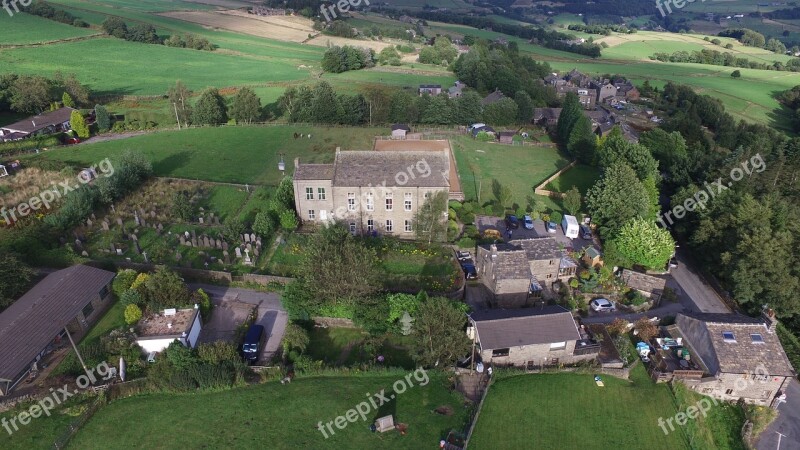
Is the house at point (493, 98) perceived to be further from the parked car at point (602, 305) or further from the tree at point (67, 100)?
the tree at point (67, 100)

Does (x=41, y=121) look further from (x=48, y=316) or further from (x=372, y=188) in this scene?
(x=372, y=188)

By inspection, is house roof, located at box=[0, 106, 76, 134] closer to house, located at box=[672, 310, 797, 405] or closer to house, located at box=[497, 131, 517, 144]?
house, located at box=[497, 131, 517, 144]

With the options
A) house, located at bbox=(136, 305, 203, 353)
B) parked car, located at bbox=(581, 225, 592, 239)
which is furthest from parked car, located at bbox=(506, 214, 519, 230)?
house, located at bbox=(136, 305, 203, 353)

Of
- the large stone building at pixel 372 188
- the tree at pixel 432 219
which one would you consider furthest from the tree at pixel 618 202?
the large stone building at pixel 372 188

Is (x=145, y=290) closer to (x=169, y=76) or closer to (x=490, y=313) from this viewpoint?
(x=490, y=313)

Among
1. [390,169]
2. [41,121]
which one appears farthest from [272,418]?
[41,121]

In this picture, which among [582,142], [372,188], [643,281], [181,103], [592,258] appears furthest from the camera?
[181,103]

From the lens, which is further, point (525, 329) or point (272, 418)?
point (525, 329)
